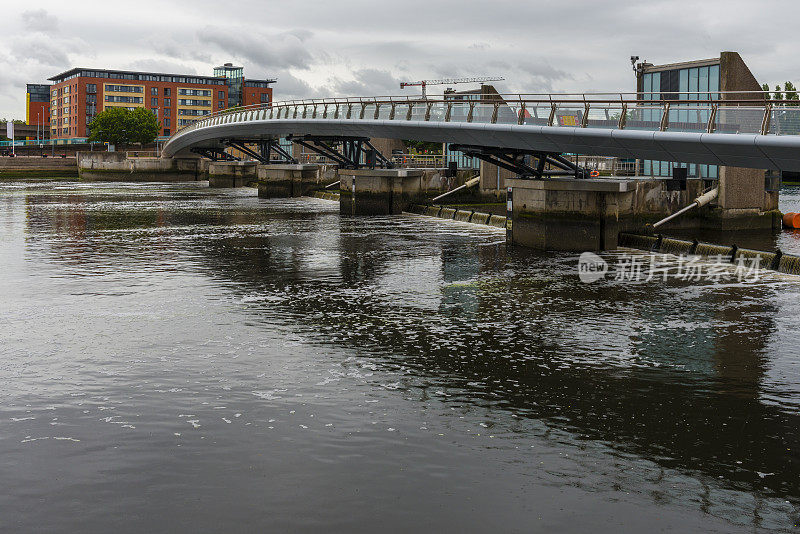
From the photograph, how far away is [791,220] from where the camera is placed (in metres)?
41.8

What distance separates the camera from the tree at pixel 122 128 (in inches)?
5763

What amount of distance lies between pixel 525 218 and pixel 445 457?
79.0 ft

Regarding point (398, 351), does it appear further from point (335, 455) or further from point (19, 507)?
point (19, 507)

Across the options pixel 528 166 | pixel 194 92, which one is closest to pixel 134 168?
pixel 528 166

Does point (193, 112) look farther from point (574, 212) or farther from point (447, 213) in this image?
point (574, 212)

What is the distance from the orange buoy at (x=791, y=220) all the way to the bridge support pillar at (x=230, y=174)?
5506 centimetres

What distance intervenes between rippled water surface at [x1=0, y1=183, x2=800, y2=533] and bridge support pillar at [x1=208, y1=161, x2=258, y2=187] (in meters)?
62.9

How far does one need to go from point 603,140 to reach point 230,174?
202 feet

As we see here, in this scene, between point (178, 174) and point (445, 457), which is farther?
point (178, 174)

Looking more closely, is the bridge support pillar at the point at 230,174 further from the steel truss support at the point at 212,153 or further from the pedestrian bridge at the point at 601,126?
the pedestrian bridge at the point at 601,126

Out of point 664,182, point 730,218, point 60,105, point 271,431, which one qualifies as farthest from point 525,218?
point 60,105

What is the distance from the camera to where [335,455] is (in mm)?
9516

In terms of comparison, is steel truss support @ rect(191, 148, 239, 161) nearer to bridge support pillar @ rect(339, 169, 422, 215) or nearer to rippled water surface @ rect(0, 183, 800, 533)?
bridge support pillar @ rect(339, 169, 422, 215)

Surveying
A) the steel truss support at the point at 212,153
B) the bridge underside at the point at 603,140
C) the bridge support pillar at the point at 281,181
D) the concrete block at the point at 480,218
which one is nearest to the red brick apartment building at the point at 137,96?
the steel truss support at the point at 212,153
